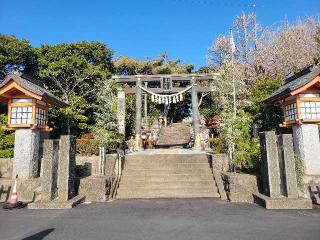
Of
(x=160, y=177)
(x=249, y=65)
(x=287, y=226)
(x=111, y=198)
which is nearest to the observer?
(x=287, y=226)

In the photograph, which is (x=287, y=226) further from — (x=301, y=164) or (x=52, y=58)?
(x=52, y=58)

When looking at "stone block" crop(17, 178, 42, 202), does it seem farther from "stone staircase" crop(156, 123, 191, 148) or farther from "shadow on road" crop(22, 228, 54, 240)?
"stone staircase" crop(156, 123, 191, 148)

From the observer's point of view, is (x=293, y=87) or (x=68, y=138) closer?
(x=68, y=138)

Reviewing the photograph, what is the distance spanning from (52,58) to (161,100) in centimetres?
1131

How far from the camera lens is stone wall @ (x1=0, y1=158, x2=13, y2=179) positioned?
508 inches

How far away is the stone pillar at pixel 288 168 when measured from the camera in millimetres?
8828

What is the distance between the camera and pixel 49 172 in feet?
30.2

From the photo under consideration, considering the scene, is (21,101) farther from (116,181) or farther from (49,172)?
(116,181)

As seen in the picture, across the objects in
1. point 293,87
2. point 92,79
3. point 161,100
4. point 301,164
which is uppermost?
point 92,79

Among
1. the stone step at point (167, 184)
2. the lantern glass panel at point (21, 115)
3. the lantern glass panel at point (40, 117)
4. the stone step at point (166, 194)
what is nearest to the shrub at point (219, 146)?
the stone step at point (167, 184)

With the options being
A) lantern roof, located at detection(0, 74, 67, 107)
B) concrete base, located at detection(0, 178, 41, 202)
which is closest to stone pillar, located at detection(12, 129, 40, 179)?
concrete base, located at detection(0, 178, 41, 202)

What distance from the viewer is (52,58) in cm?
2486

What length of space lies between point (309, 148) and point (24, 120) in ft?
38.4

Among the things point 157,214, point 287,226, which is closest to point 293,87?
point 287,226
